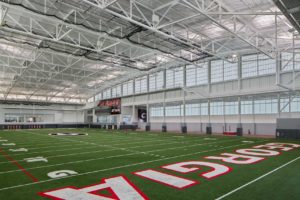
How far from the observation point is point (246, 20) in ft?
61.1

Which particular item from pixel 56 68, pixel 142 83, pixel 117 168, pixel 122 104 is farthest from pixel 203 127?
pixel 117 168

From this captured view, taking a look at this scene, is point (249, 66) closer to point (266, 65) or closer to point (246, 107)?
point (266, 65)

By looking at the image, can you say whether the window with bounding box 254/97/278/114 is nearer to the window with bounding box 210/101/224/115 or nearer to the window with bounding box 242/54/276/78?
the window with bounding box 242/54/276/78

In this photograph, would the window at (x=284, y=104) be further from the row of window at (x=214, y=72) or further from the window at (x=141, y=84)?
the window at (x=141, y=84)

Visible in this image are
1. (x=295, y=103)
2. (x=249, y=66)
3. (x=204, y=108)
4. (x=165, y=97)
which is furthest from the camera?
(x=165, y=97)

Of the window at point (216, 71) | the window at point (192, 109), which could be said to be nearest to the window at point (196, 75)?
the window at point (216, 71)

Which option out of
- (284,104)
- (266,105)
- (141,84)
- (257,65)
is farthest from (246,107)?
(141,84)

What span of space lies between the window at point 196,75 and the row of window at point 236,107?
3164 mm

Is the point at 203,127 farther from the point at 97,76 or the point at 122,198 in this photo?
the point at 122,198

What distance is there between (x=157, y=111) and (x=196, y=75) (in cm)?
1120

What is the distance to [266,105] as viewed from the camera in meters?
28.0

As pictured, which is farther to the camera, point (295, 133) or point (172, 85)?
point (172, 85)

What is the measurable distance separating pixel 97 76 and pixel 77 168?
1328 inches

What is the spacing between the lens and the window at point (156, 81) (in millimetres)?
39625
